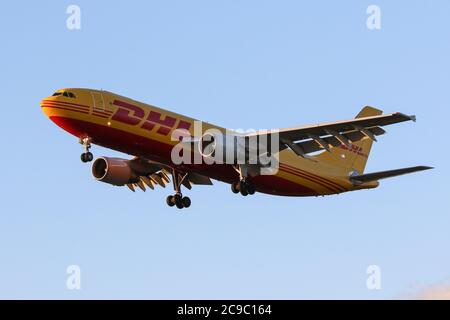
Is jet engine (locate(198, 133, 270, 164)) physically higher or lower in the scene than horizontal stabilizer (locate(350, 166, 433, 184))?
higher

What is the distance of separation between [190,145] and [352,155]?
14293 mm

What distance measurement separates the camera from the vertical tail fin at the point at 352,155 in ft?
211

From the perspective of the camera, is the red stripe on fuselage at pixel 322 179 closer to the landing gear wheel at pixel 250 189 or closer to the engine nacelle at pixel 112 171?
the landing gear wheel at pixel 250 189

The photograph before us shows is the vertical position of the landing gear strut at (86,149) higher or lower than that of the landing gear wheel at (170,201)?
higher

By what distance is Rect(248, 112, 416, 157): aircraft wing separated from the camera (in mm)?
52719

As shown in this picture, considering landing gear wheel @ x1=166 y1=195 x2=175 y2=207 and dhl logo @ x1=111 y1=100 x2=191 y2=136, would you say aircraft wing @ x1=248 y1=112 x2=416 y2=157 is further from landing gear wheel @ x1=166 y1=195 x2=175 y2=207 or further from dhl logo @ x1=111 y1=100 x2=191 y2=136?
landing gear wheel @ x1=166 y1=195 x2=175 y2=207

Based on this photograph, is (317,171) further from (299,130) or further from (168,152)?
(168,152)

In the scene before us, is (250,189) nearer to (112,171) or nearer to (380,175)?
(380,175)

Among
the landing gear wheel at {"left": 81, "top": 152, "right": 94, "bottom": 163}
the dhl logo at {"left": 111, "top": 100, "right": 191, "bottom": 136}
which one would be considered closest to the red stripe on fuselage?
the dhl logo at {"left": 111, "top": 100, "right": 191, "bottom": 136}

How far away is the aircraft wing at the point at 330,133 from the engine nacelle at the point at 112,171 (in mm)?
9024

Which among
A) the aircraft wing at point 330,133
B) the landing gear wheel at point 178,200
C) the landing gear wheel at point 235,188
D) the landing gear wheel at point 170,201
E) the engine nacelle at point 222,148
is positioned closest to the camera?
the aircraft wing at point 330,133

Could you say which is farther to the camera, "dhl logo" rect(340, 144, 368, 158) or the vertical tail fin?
"dhl logo" rect(340, 144, 368, 158)

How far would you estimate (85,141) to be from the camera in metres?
54.5

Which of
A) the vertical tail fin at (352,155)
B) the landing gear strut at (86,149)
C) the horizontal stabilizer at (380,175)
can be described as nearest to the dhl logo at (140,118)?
the landing gear strut at (86,149)
